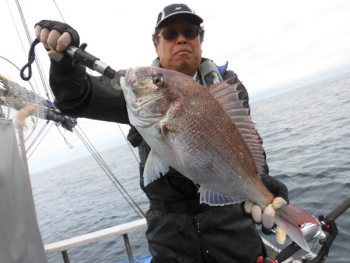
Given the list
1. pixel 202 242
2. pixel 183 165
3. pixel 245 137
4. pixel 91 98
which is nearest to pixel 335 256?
pixel 202 242

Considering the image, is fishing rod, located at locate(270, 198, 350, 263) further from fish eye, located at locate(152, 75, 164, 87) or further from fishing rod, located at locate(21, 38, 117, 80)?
fishing rod, located at locate(21, 38, 117, 80)

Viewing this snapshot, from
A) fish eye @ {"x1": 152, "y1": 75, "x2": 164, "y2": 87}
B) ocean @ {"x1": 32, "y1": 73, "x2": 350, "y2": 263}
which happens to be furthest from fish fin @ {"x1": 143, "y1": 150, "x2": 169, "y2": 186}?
ocean @ {"x1": 32, "y1": 73, "x2": 350, "y2": 263}

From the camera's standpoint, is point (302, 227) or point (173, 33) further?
point (173, 33)

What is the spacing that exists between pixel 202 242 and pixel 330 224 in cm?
187

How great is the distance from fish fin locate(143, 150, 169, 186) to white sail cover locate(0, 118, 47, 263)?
2.60ft

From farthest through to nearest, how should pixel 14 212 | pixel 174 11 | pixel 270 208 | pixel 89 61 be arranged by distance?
1. pixel 174 11
2. pixel 270 208
3. pixel 89 61
4. pixel 14 212

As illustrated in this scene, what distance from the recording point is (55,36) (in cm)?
189

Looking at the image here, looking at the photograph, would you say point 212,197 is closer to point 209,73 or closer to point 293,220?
point 293,220

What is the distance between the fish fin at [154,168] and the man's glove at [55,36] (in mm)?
1029

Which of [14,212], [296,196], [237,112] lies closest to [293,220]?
[237,112]

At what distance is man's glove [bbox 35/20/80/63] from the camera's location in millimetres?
1896

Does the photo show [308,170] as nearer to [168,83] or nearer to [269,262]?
[269,262]

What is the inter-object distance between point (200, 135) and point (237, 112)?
0.40m

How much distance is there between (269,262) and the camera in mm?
2533
